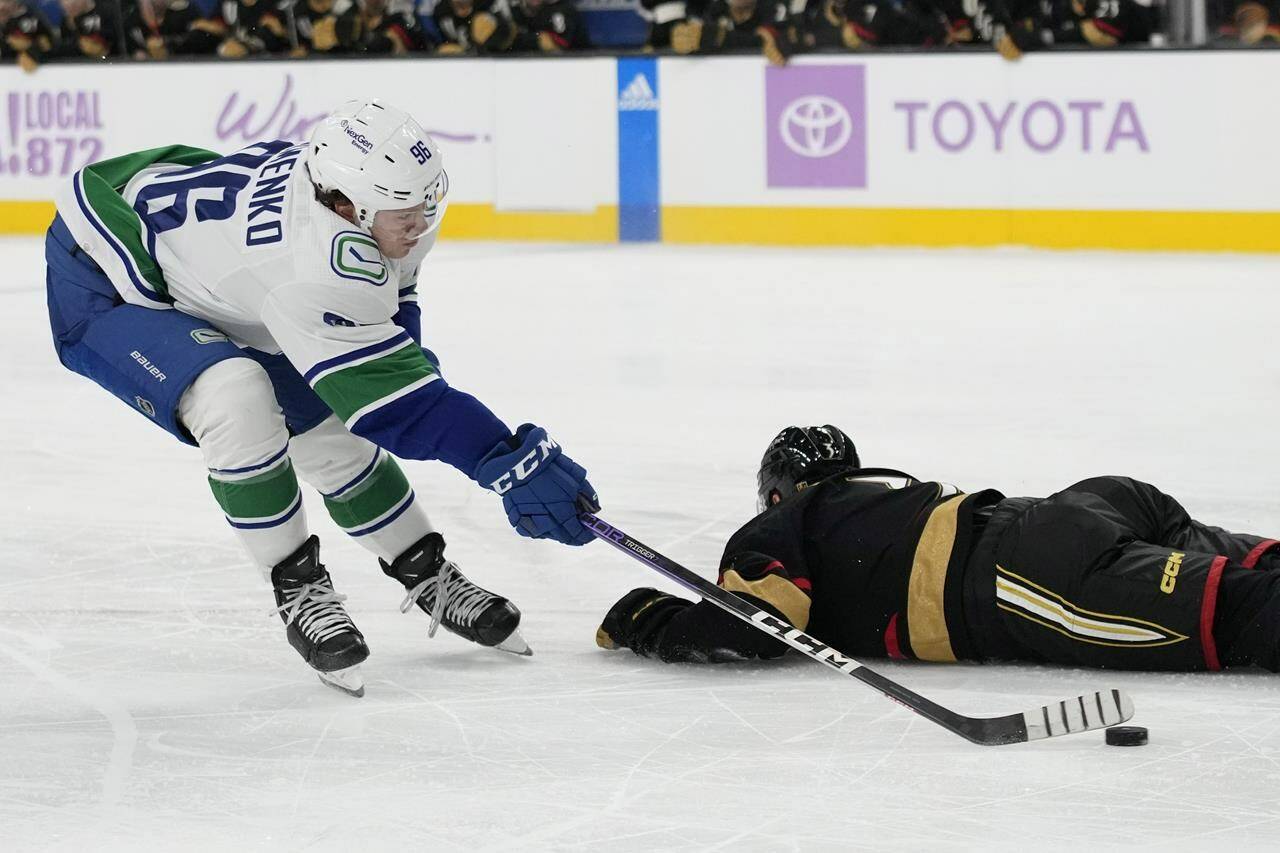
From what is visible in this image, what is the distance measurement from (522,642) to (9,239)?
326 inches

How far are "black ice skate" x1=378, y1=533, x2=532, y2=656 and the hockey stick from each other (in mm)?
364

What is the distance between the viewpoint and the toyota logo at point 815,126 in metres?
9.12

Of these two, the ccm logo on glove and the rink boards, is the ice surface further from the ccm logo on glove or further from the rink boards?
the rink boards

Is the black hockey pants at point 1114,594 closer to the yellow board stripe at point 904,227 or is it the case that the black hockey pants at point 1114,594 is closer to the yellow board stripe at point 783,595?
the yellow board stripe at point 783,595

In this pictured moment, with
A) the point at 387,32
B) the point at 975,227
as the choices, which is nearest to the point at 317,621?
the point at 975,227

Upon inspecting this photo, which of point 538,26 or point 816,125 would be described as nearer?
point 816,125

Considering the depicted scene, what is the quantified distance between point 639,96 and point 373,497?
6696mm

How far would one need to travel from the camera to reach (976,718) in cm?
264

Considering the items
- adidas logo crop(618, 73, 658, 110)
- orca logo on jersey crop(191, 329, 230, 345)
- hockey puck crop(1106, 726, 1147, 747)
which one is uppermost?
orca logo on jersey crop(191, 329, 230, 345)

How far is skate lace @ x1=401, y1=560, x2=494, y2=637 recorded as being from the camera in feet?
10.3

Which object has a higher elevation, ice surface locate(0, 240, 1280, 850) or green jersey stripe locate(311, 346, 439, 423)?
green jersey stripe locate(311, 346, 439, 423)

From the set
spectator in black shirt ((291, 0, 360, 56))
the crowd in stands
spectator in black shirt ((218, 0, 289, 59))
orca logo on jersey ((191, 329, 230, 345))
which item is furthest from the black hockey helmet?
spectator in black shirt ((218, 0, 289, 59))

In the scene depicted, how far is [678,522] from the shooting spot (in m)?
4.03

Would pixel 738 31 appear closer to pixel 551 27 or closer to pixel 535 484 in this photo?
pixel 551 27
